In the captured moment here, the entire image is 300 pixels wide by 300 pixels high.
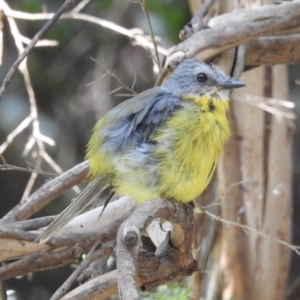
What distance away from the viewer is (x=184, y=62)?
2.34m

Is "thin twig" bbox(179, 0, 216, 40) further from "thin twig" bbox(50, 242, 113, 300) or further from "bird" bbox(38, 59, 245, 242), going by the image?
"thin twig" bbox(50, 242, 113, 300)

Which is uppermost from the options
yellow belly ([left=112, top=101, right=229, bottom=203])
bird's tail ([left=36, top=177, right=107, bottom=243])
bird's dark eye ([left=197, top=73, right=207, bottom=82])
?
bird's dark eye ([left=197, top=73, right=207, bottom=82])

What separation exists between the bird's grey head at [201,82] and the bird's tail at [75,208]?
43 centimetres

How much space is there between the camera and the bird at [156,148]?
2088 millimetres

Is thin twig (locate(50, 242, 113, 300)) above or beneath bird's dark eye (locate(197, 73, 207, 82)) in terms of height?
beneath

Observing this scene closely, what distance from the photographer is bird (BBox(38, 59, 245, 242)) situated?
209 centimetres

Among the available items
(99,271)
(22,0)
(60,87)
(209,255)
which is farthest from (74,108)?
(99,271)

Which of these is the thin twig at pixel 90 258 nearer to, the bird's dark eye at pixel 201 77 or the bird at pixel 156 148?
the bird at pixel 156 148

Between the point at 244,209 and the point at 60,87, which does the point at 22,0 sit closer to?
the point at 60,87

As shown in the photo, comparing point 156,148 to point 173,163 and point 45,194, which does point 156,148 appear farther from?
point 45,194

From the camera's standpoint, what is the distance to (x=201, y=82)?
7.57 ft

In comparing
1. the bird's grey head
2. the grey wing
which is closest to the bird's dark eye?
the bird's grey head

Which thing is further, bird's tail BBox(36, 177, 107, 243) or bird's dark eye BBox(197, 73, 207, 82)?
bird's dark eye BBox(197, 73, 207, 82)

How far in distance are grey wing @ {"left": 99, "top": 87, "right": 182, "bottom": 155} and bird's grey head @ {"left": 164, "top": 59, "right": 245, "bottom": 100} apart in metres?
0.12
